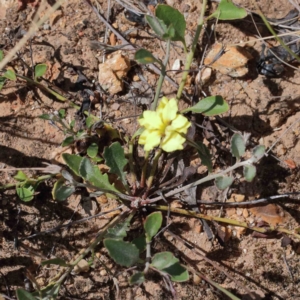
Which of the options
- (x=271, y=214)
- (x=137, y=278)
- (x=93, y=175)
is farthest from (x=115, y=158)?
(x=271, y=214)

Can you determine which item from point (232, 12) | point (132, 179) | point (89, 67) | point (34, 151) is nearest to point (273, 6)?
point (232, 12)

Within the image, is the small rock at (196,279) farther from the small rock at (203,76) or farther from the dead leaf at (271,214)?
the small rock at (203,76)

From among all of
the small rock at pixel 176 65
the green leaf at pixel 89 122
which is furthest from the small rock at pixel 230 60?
the green leaf at pixel 89 122

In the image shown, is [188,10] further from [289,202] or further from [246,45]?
[289,202]

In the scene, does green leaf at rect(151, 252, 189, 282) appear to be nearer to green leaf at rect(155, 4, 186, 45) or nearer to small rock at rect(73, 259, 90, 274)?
small rock at rect(73, 259, 90, 274)

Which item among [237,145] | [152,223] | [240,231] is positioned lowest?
[240,231]

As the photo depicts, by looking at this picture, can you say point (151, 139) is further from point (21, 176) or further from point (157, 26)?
point (21, 176)

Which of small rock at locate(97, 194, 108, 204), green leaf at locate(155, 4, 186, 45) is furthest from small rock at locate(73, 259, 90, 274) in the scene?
green leaf at locate(155, 4, 186, 45)
